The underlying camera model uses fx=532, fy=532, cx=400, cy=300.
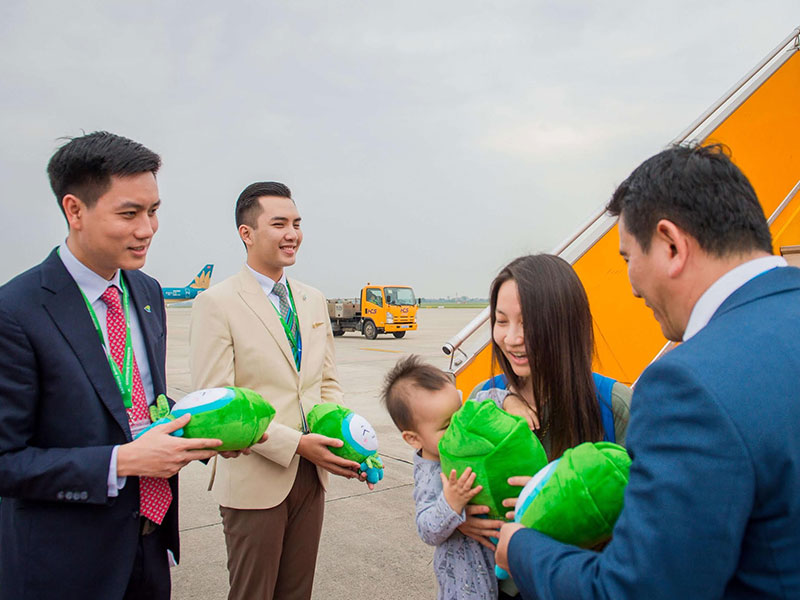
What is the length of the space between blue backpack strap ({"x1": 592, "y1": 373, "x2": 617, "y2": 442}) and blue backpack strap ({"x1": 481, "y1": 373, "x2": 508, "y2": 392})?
1.05 ft

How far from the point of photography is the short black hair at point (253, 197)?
2534 millimetres

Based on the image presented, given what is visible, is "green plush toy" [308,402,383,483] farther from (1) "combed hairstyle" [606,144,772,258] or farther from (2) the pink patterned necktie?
(1) "combed hairstyle" [606,144,772,258]

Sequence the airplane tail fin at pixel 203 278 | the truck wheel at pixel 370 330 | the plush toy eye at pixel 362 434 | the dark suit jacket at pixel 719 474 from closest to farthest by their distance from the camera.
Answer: the dark suit jacket at pixel 719 474 < the plush toy eye at pixel 362 434 < the truck wheel at pixel 370 330 < the airplane tail fin at pixel 203 278

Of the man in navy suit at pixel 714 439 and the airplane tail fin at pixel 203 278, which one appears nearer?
the man in navy suit at pixel 714 439

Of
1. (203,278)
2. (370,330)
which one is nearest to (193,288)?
(203,278)

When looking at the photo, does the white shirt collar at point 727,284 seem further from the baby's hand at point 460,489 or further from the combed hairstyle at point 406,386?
the combed hairstyle at point 406,386

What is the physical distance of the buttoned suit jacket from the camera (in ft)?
7.31

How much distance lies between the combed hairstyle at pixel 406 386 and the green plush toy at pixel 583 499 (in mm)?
716

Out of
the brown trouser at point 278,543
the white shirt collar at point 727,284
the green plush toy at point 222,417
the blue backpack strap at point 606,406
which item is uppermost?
the white shirt collar at point 727,284

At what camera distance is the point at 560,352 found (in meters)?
1.66

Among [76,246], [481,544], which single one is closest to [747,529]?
[481,544]

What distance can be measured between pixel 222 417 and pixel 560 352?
108 centimetres

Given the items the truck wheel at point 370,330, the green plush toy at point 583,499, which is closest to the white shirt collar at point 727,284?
the green plush toy at point 583,499

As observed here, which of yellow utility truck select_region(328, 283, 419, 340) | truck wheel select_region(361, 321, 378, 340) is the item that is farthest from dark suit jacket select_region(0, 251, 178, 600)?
truck wheel select_region(361, 321, 378, 340)
